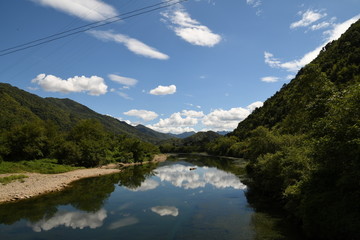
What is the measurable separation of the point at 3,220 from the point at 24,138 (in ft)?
177

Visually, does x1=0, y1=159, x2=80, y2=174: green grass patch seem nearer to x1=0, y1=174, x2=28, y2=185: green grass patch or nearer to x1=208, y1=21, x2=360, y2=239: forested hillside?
x1=0, y1=174, x2=28, y2=185: green grass patch

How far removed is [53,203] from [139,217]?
14.2m

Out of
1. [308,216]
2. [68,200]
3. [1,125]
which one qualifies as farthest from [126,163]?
[308,216]

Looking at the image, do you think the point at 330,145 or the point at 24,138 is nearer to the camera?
the point at 330,145

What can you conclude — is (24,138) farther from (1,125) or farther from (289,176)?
(289,176)

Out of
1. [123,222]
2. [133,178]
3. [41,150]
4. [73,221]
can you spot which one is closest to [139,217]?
[123,222]

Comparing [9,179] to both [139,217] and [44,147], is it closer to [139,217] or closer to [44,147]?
[139,217]

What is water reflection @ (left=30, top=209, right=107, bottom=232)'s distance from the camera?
993 inches

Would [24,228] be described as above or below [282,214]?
below

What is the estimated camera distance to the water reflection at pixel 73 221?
25.2 meters

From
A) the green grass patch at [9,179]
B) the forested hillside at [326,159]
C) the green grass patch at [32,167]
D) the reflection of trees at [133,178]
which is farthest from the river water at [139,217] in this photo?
the green grass patch at [32,167]

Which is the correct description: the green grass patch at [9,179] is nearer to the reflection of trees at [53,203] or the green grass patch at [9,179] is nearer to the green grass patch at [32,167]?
the green grass patch at [32,167]

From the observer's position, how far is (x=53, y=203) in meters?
34.4

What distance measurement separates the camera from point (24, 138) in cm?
7300
